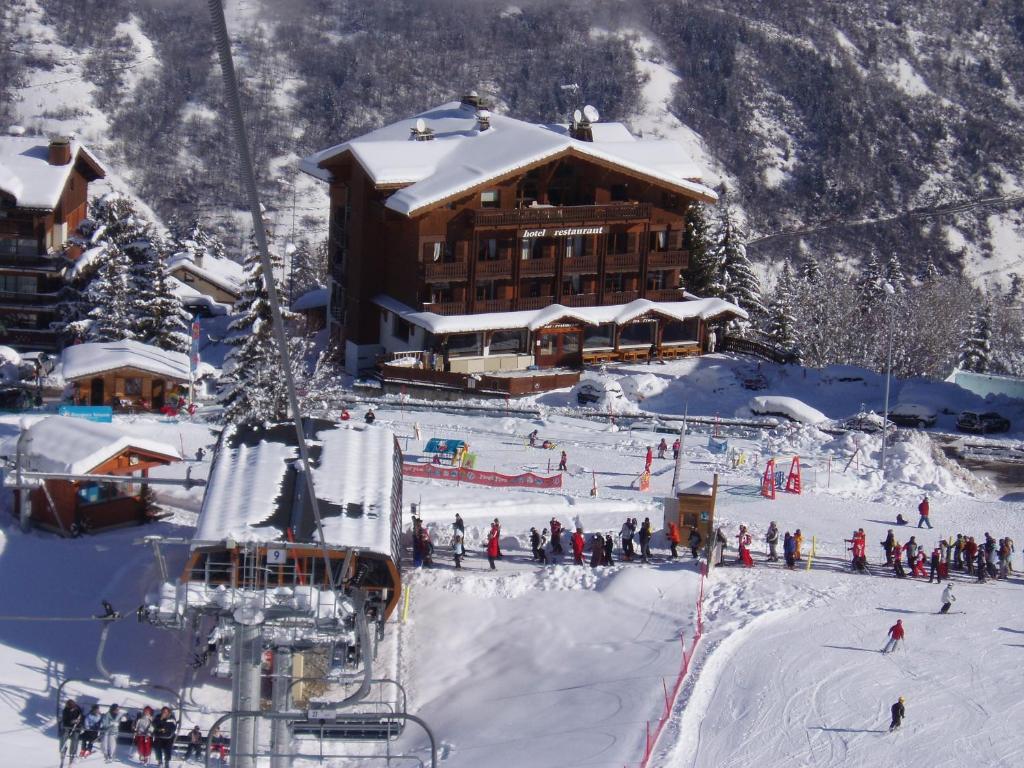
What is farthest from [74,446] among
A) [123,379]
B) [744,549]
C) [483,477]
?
[744,549]

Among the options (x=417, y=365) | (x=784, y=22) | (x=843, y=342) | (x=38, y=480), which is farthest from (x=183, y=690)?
(x=784, y=22)

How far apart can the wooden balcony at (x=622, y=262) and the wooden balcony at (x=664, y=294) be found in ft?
4.18

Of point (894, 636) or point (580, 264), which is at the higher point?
point (580, 264)

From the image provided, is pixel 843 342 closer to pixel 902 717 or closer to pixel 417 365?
pixel 417 365

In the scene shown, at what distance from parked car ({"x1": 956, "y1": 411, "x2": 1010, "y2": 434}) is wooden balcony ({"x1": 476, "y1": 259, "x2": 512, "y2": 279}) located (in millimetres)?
17819

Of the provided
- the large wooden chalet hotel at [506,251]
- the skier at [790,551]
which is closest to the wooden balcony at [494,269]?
the large wooden chalet hotel at [506,251]

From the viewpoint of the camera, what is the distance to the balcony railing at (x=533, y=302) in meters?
58.7

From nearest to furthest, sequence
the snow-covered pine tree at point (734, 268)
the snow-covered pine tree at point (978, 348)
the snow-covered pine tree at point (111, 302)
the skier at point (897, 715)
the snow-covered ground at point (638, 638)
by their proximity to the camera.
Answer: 1. the skier at point (897, 715)
2. the snow-covered ground at point (638, 638)
3. the snow-covered pine tree at point (111, 302)
4. the snow-covered pine tree at point (734, 268)
5. the snow-covered pine tree at point (978, 348)

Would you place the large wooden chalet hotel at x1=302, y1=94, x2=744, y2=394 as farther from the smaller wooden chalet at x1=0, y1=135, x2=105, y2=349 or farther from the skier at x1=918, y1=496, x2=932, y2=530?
the skier at x1=918, y1=496, x2=932, y2=530

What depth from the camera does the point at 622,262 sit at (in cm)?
6047

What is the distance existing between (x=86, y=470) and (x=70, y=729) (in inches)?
384

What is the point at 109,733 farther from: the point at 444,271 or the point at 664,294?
the point at 664,294

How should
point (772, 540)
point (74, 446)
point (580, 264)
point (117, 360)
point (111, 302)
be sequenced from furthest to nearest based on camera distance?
point (580, 264) → point (111, 302) → point (117, 360) → point (74, 446) → point (772, 540)

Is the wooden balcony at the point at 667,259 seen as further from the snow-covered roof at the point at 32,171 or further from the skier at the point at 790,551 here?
the skier at the point at 790,551
